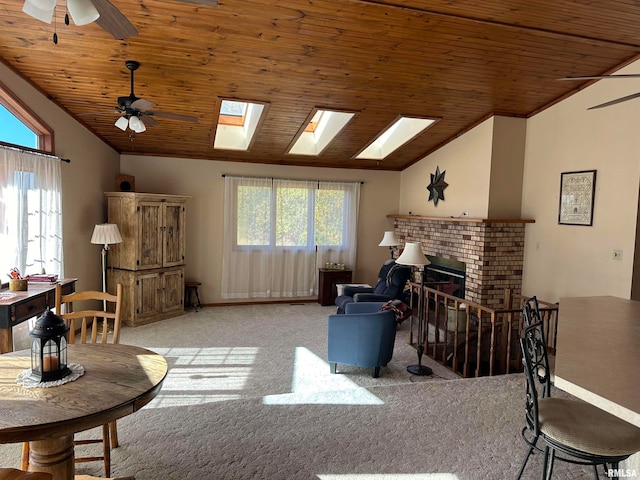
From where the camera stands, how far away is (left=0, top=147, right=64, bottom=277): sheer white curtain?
3973mm

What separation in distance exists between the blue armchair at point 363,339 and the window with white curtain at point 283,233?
3.36 meters

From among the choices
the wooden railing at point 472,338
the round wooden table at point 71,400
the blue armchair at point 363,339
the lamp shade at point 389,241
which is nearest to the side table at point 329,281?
the lamp shade at point 389,241

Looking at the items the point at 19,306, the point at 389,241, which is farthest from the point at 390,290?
the point at 19,306

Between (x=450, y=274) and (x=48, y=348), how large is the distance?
5634 millimetres

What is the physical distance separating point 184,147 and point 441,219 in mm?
4118

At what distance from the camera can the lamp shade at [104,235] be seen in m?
5.39

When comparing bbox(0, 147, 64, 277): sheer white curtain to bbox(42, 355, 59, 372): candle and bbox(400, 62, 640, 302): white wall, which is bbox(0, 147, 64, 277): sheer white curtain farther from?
bbox(400, 62, 640, 302): white wall

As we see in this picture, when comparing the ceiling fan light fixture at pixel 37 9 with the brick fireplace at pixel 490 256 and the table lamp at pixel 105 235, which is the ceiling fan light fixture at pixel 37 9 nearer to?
the table lamp at pixel 105 235

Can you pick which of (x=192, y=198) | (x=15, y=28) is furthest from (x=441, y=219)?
(x=15, y=28)

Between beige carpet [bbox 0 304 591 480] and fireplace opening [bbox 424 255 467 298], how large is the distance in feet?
7.00

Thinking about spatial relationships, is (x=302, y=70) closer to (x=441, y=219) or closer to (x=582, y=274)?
(x=441, y=219)

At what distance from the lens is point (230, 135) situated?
6.71m

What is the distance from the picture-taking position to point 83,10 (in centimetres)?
198

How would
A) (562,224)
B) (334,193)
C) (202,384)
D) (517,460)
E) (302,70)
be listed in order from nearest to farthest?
(517,460), (202,384), (302,70), (562,224), (334,193)
